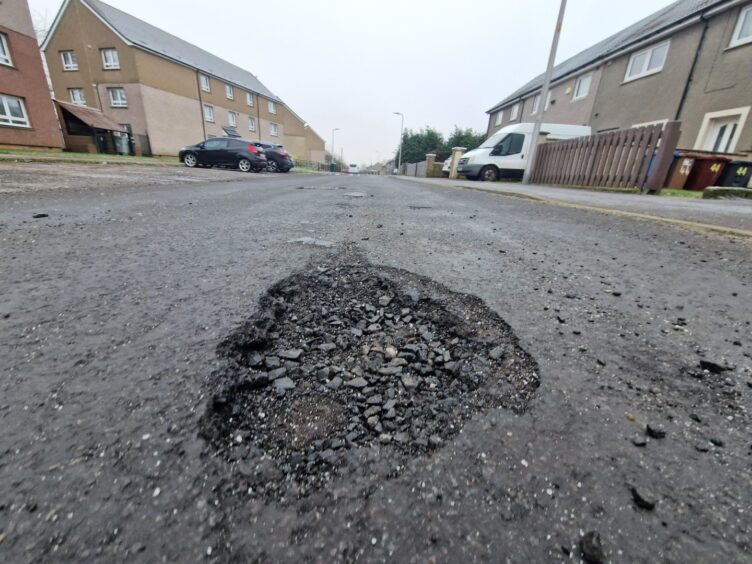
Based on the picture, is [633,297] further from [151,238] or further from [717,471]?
[151,238]

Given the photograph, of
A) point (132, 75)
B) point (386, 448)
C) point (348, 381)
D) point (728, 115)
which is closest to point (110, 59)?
point (132, 75)

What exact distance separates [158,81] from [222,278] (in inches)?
1220

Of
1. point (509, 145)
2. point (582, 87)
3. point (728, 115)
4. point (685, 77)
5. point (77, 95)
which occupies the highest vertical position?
point (582, 87)

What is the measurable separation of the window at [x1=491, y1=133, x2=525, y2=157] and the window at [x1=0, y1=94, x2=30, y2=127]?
20.8 m

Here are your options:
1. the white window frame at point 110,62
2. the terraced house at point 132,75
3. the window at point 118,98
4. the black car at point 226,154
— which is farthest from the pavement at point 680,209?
the white window frame at point 110,62

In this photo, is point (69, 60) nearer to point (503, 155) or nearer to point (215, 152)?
point (215, 152)

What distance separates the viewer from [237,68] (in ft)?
126

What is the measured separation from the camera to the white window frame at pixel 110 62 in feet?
77.5

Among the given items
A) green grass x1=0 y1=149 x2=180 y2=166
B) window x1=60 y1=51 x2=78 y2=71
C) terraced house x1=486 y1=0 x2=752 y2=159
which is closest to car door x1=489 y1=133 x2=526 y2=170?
terraced house x1=486 y1=0 x2=752 y2=159

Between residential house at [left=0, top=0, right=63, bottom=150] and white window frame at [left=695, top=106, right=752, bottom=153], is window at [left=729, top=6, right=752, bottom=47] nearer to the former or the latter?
white window frame at [left=695, top=106, right=752, bottom=153]

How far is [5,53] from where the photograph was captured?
14758 millimetres

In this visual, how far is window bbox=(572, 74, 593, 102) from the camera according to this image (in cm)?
1875

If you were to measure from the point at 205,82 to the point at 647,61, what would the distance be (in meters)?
30.6

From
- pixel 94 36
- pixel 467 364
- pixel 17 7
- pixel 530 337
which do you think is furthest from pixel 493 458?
pixel 94 36
